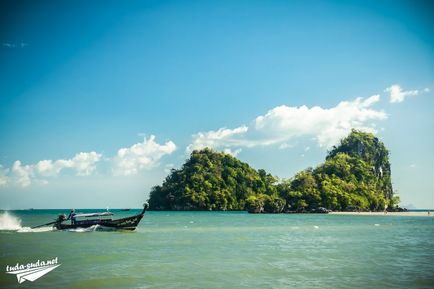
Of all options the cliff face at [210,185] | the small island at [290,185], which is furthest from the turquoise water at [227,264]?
the cliff face at [210,185]

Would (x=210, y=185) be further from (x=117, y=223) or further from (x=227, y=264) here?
(x=227, y=264)

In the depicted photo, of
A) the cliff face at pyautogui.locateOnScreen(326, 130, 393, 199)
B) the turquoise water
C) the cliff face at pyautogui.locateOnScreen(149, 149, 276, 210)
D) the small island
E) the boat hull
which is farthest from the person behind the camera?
the cliff face at pyautogui.locateOnScreen(149, 149, 276, 210)

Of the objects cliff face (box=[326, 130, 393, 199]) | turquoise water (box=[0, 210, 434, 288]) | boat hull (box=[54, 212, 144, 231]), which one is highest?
cliff face (box=[326, 130, 393, 199])

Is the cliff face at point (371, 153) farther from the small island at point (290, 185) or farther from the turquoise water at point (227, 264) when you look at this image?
the turquoise water at point (227, 264)

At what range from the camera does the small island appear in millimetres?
106188

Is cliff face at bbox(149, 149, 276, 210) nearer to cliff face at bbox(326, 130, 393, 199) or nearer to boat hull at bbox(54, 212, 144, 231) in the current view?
cliff face at bbox(326, 130, 393, 199)

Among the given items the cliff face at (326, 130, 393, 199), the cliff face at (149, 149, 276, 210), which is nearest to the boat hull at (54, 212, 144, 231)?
the cliff face at (149, 149, 276, 210)

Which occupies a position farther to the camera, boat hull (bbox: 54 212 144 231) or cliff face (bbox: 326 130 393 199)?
cliff face (bbox: 326 130 393 199)

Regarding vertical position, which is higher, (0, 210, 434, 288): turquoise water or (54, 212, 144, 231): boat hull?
(54, 212, 144, 231): boat hull

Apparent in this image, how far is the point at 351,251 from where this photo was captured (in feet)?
78.0

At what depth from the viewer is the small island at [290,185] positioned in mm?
106188

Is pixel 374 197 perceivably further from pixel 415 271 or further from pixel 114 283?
pixel 114 283

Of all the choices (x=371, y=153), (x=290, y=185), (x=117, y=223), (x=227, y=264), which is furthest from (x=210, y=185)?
(x=227, y=264)

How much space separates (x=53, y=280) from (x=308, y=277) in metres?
10.5
